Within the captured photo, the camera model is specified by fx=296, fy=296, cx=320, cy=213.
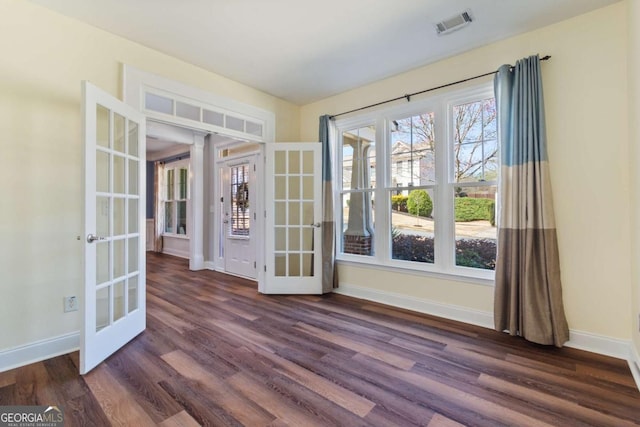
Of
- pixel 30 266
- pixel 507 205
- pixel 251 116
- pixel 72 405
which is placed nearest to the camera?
pixel 72 405

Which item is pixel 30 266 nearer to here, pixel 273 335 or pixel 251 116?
pixel 273 335

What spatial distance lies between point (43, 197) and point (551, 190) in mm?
3928

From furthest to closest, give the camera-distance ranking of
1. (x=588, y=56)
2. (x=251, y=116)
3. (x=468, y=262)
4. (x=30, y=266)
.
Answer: (x=251, y=116) → (x=468, y=262) → (x=588, y=56) → (x=30, y=266)

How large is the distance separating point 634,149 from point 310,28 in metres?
2.54

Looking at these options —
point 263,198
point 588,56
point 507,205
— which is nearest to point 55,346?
point 263,198

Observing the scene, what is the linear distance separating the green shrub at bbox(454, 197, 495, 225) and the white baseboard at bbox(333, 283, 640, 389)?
0.89 m

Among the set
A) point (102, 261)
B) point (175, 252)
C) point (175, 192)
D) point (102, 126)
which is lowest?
point (175, 252)

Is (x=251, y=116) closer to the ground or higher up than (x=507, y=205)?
higher up

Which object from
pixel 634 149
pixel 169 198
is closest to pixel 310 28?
pixel 634 149

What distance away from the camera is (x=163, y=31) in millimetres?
2555

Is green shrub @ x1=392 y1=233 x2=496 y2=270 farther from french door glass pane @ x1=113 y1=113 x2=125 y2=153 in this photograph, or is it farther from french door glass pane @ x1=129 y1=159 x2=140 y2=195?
french door glass pane @ x1=113 y1=113 x2=125 y2=153

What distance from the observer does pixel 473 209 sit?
2941mm

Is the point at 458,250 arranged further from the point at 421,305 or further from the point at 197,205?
the point at 197,205

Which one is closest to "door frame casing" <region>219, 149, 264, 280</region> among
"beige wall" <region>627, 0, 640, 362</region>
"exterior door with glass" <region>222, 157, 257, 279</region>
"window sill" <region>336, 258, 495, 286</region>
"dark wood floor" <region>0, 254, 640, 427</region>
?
"exterior door with glass" <region>222, 157, 257, 279</region>
